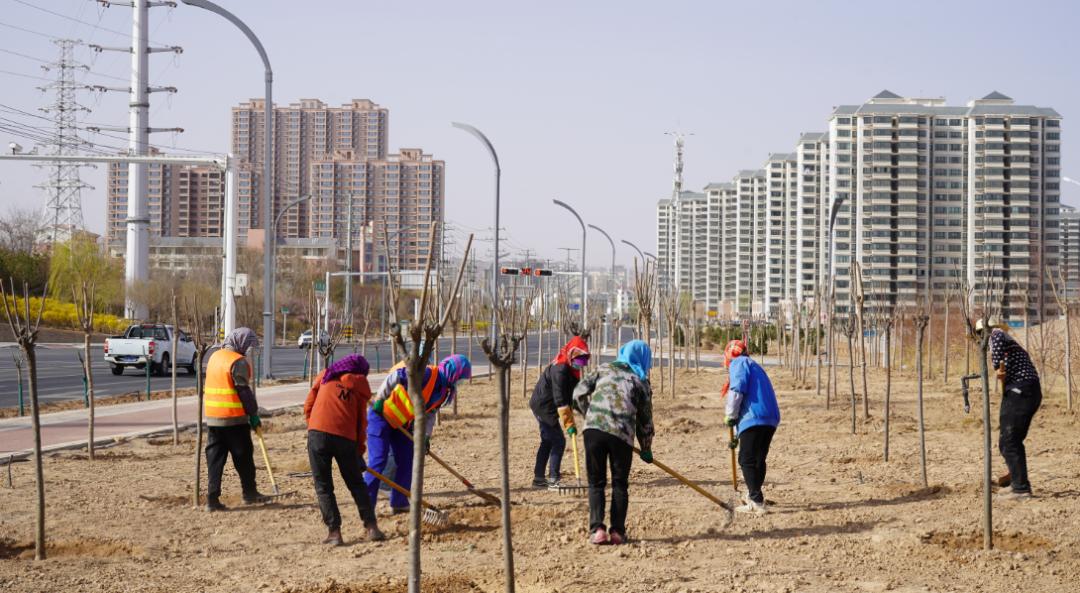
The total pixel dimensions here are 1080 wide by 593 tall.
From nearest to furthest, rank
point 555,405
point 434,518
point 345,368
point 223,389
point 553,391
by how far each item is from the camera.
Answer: point 345,368
point 434,518
point 223,389
point 553,391
point 555,405

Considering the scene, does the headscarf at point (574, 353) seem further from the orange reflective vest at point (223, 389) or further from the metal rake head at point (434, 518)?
the orange reflective vest at point (223, 389)

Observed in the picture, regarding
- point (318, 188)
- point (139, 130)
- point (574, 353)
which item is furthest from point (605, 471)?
point (318, 188)

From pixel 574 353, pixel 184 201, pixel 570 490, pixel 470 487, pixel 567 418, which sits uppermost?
pixel 184 201

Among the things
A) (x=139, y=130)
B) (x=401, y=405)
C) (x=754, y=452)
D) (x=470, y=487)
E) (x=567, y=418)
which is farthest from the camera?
(x=139, y=130)

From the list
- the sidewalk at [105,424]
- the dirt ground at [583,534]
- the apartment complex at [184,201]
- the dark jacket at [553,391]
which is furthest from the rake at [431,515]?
the apartment complex at [184,201]

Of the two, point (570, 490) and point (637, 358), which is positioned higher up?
point (637, 358)

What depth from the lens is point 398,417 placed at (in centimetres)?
901

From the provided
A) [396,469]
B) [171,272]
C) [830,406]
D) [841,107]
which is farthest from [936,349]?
[171,272]

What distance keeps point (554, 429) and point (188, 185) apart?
75.6 meters

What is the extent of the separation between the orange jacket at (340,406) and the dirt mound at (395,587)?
159 cm

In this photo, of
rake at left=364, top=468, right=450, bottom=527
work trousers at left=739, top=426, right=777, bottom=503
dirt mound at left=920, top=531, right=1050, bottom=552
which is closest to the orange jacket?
rake at left=364, top=468, right=450, bottom=527

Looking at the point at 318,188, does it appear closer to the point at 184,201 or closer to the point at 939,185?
the point at 184,201

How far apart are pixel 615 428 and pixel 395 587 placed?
80.4 inches

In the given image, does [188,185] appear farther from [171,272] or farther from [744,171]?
[744,171]
